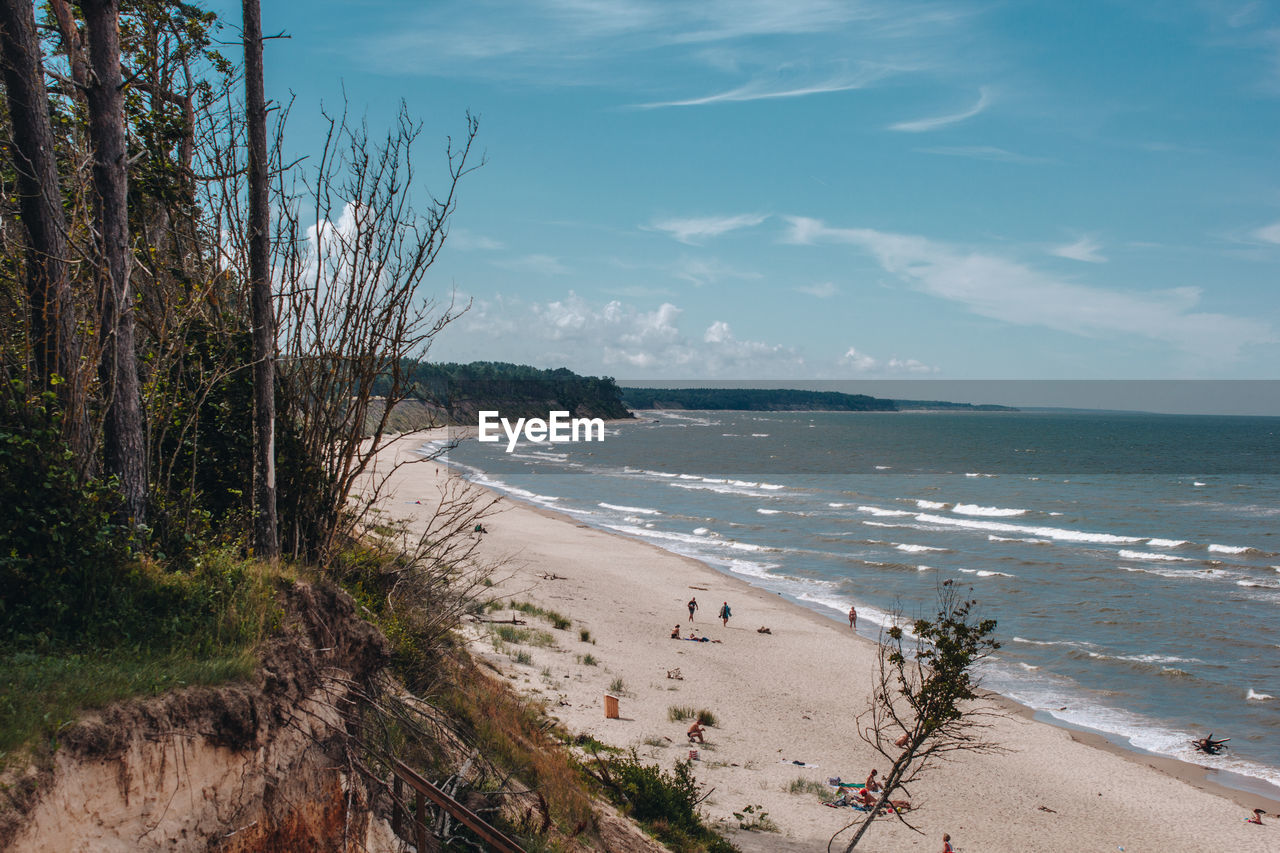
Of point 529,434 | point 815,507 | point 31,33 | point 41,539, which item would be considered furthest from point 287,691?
point 529,434

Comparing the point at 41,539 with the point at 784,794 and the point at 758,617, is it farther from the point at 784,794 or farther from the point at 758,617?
the point at 758,617

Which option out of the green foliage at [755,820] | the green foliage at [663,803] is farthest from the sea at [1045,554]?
the green foliage at [663,803]

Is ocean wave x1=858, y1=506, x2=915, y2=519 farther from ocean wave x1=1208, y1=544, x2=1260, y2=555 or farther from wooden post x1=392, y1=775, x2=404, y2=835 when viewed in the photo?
wooden post x1=392, y1=775, x2=404, y2=835

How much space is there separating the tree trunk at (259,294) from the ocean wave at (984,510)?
51483 mm

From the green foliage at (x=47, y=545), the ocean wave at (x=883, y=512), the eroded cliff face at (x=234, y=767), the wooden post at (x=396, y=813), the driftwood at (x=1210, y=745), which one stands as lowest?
the driftwood at (x=1210, y=745)

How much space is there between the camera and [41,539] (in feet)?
17.6

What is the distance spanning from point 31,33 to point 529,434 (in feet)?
480

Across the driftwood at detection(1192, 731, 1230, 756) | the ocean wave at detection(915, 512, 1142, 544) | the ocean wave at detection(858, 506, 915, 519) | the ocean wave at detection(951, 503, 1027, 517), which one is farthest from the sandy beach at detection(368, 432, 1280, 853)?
the ocean wave at detection(951, 503, 1027, 517)

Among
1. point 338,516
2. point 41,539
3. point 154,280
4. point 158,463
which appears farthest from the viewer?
point 338,516

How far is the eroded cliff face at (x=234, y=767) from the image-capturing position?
4.32 m

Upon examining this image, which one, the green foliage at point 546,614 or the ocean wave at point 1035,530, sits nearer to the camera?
the green foliage at point 546,614

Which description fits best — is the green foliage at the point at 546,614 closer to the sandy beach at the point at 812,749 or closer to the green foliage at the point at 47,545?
the sandy beach at the point at 812,749

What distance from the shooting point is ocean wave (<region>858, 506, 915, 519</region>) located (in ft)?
167

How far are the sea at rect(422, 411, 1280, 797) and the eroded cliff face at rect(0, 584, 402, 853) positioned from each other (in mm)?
18961
